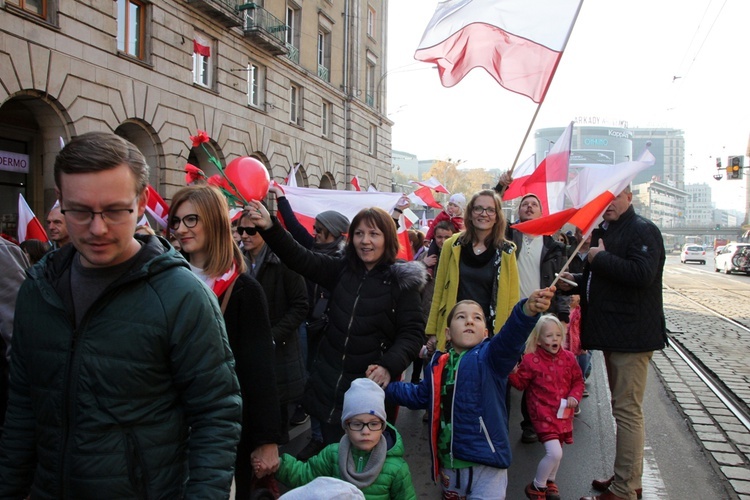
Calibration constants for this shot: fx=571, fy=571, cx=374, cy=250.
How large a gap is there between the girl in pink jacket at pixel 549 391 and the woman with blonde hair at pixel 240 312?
2227 millimetres

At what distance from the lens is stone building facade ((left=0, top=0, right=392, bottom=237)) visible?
13089 millimetres

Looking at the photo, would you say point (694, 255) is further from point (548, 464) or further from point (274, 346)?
point (274, 346)

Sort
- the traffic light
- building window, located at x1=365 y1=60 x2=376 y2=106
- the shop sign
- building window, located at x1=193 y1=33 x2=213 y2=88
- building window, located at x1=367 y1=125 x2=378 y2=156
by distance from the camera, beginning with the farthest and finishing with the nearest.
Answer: building window, located at x1=367 y1=125 x2=378 y2=156 → building window, located at x1=365 y1=60 x2=376 y2=106 → the traffic light → building window, located at x1=193 y1=33 x2=213 y2=88 → the shop sign

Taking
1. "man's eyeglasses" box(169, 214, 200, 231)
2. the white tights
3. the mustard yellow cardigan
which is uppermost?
"man's eyeglasses" box(169, 214, 200, 231)

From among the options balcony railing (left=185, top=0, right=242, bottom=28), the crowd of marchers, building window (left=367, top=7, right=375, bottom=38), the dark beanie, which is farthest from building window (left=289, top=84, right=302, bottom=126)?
the dark beanie

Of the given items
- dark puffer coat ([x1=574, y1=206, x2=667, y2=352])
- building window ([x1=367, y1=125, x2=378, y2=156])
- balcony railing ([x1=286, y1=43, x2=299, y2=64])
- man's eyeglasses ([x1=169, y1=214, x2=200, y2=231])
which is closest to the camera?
man's eyeglasses ([x1=169, y1=214, x2=200, y2=231])

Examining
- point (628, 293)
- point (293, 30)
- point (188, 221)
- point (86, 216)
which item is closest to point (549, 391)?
point (628, 293)

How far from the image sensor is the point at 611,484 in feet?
13.2

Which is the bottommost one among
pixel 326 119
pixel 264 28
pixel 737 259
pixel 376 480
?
pixel 376 480

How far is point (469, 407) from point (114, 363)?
2108 mm

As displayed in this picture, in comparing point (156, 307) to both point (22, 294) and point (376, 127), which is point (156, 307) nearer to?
point (22, 294)

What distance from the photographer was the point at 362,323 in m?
3.48

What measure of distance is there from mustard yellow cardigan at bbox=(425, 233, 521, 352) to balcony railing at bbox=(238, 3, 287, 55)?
17.7 m

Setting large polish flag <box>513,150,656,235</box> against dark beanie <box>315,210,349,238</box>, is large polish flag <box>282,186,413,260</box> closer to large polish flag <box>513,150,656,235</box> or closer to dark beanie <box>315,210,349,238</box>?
dark beanie <box>315,210,349,238</box>
